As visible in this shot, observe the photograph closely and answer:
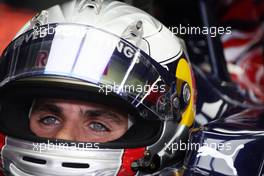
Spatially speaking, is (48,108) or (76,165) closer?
(76,165)

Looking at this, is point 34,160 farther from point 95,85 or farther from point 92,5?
point 92,5

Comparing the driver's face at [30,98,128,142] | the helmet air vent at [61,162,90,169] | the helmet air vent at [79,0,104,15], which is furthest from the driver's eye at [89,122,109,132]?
the helmet air vent at [79,0,104,15]

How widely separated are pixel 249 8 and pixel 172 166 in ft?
4.77

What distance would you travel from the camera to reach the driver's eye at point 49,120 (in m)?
1.51

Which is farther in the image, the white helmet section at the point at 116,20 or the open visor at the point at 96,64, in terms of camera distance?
the white helmet section at the point at 116,20

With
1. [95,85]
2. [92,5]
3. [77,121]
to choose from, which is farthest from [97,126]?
[92,5]

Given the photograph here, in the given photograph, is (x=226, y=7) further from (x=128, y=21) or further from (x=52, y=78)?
(x=52, y=78)

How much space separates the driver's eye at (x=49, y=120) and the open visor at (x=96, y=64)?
15cm

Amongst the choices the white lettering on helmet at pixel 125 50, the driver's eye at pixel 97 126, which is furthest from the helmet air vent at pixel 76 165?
the white lettering on helmet at pixel 125 50

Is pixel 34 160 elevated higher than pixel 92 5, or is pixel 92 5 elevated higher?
pixel 92 5

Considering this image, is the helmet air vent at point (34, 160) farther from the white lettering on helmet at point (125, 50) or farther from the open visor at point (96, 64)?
the white lettering on helmet at point (125, 50)

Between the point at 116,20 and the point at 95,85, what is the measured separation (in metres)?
0.21

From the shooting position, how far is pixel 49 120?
4.99 feet

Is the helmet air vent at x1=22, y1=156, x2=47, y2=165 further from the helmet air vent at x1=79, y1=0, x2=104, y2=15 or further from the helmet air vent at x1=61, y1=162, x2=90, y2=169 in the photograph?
the helmet air vent at x1=79, y1=0, x2=104, y2=15
